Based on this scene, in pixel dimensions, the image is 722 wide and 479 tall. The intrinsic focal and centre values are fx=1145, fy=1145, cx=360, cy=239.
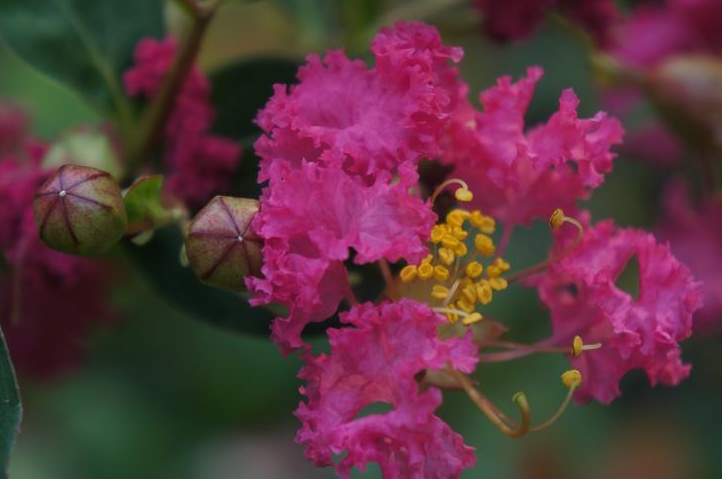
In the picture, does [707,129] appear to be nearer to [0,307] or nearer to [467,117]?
[467,117]

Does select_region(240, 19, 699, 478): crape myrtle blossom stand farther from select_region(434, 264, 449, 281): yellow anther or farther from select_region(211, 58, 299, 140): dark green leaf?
select_region(211, 58, 299, 140): dark green leaf

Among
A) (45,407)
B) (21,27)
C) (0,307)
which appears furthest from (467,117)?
(45,407)

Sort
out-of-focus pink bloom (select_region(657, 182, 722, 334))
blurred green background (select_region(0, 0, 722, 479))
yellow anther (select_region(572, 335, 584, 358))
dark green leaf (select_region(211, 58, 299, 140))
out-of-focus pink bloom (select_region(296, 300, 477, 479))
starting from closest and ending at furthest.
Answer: out-of-focus pink bloom (select_region(296, 300, 477, 479))
yellow anther (select_region(572, 335, 584, 358))
dark green leaf (select_region(211, 58, 299, 140))
out-of-focus pink bloom (select_region(657, 182, 722, 334))
blurred green background (select_region(0, 0, 722, 479))

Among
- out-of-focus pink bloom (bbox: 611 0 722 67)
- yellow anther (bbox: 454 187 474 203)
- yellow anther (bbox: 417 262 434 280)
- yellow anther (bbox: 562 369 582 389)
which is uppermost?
yellow anther (bbox: 454 187 474 203)

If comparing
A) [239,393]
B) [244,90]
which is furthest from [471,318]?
[239,393]

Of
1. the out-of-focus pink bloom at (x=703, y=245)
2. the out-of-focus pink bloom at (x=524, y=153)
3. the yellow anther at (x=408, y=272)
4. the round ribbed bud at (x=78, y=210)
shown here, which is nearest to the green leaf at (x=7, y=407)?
the round ribbed bud at (x=78, y=210)

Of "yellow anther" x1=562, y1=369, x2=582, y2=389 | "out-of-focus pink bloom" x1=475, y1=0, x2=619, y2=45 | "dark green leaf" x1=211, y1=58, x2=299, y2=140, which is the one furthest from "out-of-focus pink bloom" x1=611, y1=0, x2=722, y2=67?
"yellow anther" x1=562, y1=369, x2=582, y2=389

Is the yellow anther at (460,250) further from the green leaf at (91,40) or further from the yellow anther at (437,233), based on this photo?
the green leaf at (91,40)
